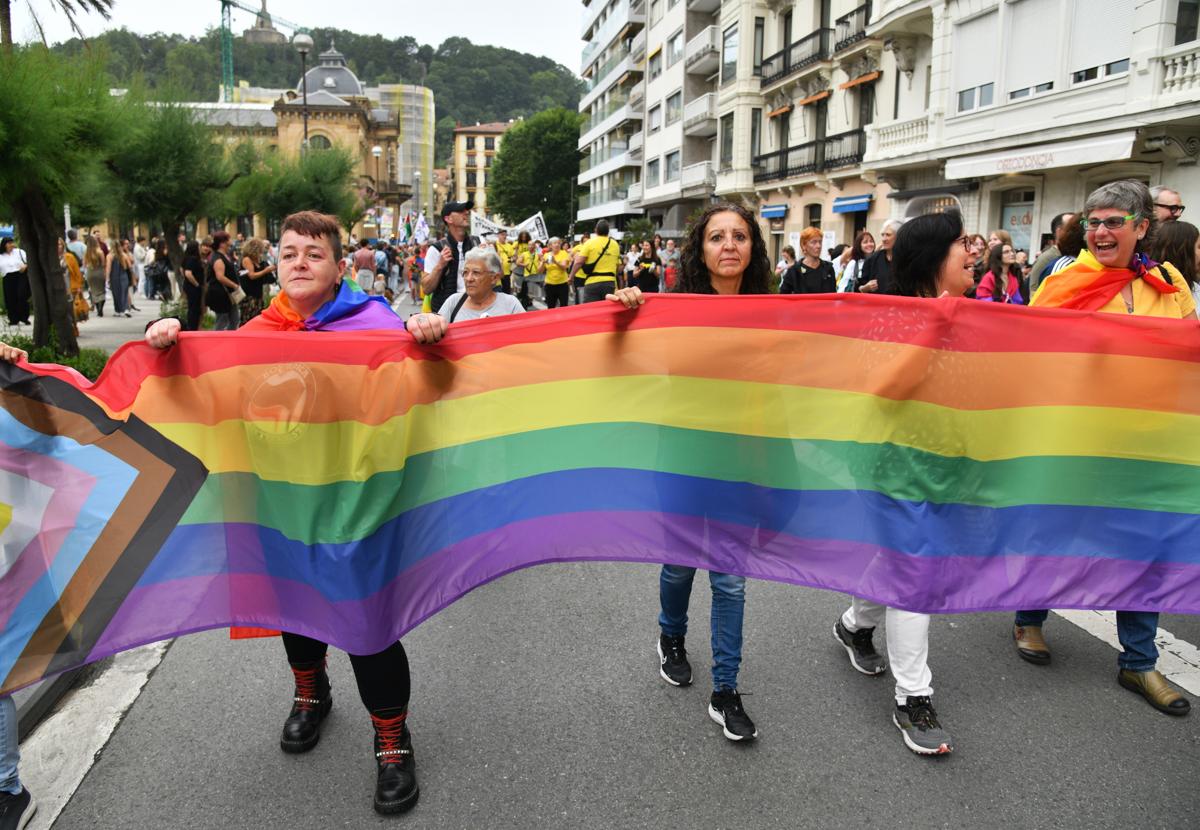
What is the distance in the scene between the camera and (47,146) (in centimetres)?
1133

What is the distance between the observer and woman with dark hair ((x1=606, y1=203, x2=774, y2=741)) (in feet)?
11.7

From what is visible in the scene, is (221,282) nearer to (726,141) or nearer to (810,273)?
(810,273)

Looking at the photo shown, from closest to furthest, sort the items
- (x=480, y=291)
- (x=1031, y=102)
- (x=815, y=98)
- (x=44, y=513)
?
(x=44, y=513), (x=480, y=291), (x=1031, y=102), (x=815, y=98)

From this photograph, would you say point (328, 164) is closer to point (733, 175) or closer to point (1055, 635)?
point (733, 175)

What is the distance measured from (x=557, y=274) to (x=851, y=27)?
19136mm

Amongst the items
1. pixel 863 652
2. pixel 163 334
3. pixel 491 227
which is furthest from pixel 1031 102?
pixel 163 334

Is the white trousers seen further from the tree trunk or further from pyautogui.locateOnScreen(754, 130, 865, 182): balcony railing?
pyautogui.locateOnScreen(754, 130, 865, 182): balcony railing

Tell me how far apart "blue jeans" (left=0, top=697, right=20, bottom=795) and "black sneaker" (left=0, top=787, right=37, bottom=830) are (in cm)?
2

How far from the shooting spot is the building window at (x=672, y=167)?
50.9 m

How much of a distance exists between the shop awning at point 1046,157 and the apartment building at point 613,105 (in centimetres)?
3842

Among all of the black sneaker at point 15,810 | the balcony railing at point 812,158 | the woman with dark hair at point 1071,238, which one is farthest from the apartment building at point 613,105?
the black sneaker at point 15,810

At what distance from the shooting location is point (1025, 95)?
22.2 m

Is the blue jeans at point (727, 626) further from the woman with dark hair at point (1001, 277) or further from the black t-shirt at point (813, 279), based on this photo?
the woman with dark hair at point (1001, 277)

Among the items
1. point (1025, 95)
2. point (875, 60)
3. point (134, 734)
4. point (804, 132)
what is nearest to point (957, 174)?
point (1025, 95)
